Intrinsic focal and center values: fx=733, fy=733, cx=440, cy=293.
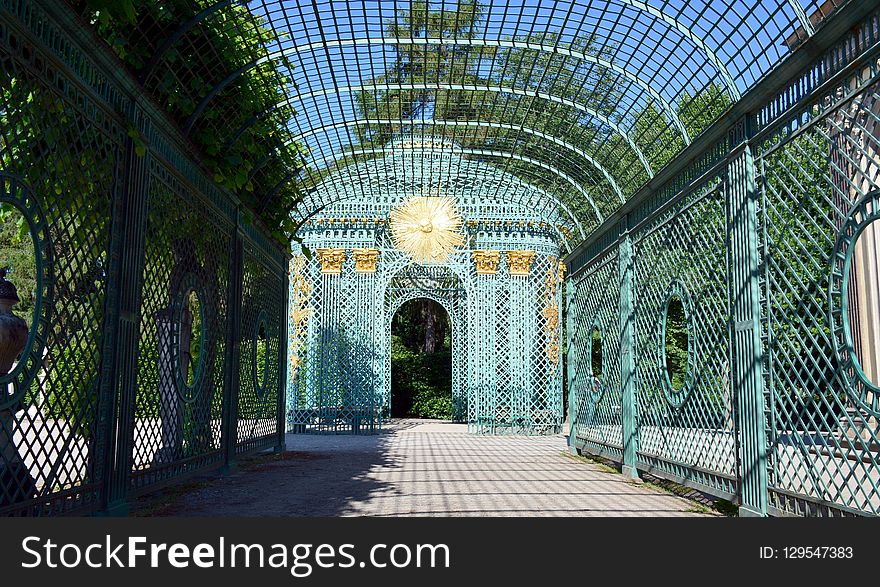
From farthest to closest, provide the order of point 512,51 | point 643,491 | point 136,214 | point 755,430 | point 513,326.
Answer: point 513,326
point 512,51
point 643,491
point 136,214
point 755,430

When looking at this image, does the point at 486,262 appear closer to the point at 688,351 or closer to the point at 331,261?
the point at 331,261

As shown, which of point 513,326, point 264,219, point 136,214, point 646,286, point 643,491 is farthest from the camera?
point 513,326

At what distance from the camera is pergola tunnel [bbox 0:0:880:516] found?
4672 mm

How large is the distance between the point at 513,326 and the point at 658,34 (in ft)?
35.4

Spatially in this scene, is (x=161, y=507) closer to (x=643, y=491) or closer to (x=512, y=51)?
(x=643, y=491)

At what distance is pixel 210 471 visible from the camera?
909 cm

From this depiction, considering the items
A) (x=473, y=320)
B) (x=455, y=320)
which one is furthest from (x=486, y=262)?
(x=455, y=320)

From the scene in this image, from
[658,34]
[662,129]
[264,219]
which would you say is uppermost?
[658,34]

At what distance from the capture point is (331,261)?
18.4 m

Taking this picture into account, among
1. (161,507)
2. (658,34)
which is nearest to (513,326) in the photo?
(658,34)

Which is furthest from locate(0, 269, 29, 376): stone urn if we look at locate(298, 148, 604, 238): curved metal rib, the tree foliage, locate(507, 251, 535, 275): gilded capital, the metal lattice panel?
locate(507, 251, 535, 275): gilded capital

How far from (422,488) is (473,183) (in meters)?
10.1

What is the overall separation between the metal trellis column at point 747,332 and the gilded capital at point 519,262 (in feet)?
39.9

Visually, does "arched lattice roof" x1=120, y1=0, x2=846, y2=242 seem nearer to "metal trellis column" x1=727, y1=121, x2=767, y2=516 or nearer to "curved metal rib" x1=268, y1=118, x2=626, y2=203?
"curved metal rib" x1=268, y1=118, x2=626, y2=203
